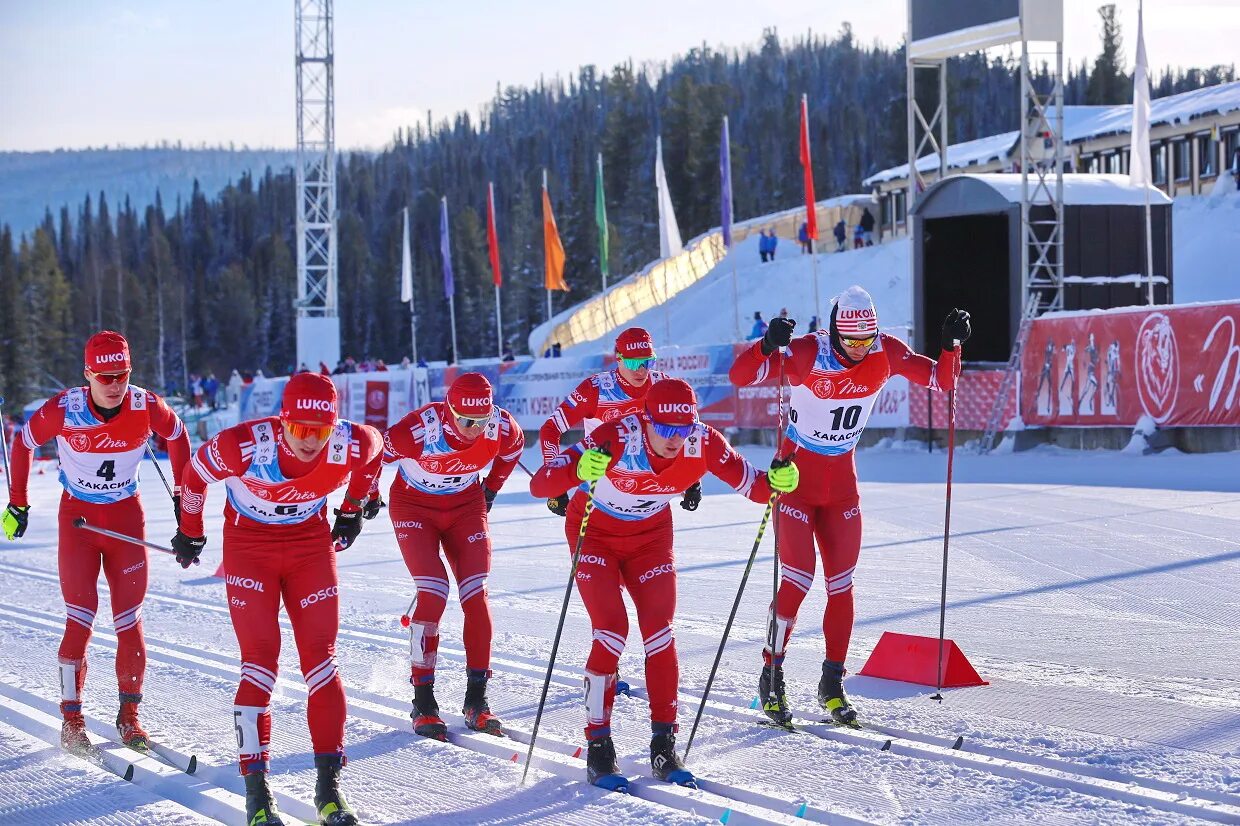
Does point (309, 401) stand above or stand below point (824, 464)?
above

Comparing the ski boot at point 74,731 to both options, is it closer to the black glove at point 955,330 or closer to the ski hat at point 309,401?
the ski hat at point 309,401

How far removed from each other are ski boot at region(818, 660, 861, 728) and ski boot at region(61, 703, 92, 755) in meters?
3.79

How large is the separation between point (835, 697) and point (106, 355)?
428 cm

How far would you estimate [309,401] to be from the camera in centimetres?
567

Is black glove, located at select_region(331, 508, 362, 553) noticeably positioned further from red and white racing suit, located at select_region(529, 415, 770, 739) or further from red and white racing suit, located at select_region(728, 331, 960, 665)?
red and white racing suit, located at select_region(728, 331, 960, 665)

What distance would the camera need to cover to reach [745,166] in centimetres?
10862

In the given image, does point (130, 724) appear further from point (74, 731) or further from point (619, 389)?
point (619, 389)

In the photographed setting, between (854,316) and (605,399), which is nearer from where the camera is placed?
(854,316)

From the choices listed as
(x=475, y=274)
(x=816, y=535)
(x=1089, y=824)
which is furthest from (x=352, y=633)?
(x=475, y=274)

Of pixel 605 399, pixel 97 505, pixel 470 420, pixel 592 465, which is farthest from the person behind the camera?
pixel 605 399

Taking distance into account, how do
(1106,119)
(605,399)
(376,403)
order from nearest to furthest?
(605,399), (376,403), (1106,119)

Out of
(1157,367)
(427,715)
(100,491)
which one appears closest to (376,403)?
(1157,367)

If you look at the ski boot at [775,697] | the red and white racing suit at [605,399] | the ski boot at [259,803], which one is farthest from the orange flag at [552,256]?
the ski boot at [259,803]

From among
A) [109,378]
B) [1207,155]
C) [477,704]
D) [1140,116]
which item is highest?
[1207,155]
